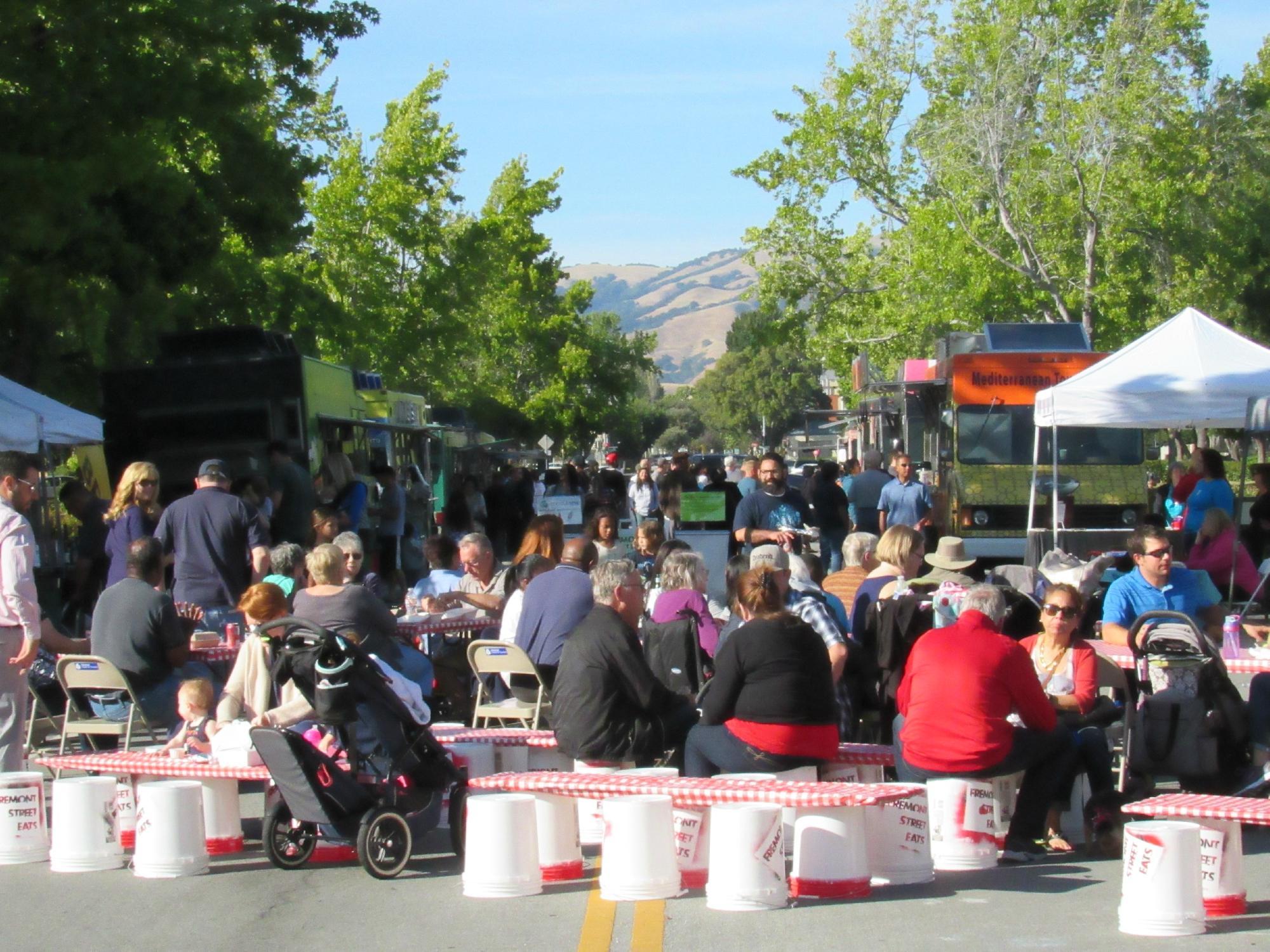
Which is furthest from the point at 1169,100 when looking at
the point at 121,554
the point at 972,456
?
the point at 121,554

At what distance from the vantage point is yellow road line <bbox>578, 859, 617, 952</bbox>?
587 cm

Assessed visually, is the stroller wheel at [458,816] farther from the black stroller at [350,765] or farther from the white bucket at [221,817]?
the white bucket at [221,817]

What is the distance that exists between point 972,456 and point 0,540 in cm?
1478

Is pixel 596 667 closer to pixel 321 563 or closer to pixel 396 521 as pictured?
pixel 321 563

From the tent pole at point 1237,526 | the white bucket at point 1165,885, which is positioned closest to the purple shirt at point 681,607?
the white bucket at point 1165,885

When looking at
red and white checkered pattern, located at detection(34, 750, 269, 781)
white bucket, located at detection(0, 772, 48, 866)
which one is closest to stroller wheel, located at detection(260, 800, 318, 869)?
red and white checkered pattern, located at detection(34, 750, 269, 781)

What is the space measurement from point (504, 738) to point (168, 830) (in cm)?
189

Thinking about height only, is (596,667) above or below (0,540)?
below

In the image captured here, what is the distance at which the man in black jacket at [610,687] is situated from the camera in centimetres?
754

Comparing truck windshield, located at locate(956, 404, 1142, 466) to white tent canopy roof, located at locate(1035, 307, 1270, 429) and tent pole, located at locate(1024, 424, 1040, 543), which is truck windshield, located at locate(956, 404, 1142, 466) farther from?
white tent canopy roof, located at locate(1035, 307, 1270, 429)

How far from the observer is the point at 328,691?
A: 274 inches

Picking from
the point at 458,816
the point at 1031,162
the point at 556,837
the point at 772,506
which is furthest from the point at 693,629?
the point at 1031,162

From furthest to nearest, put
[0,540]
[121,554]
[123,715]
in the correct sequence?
1. [121,554]
2. [123,715]
3. [0,540]

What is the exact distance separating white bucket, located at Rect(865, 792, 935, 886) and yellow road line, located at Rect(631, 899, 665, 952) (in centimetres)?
95
